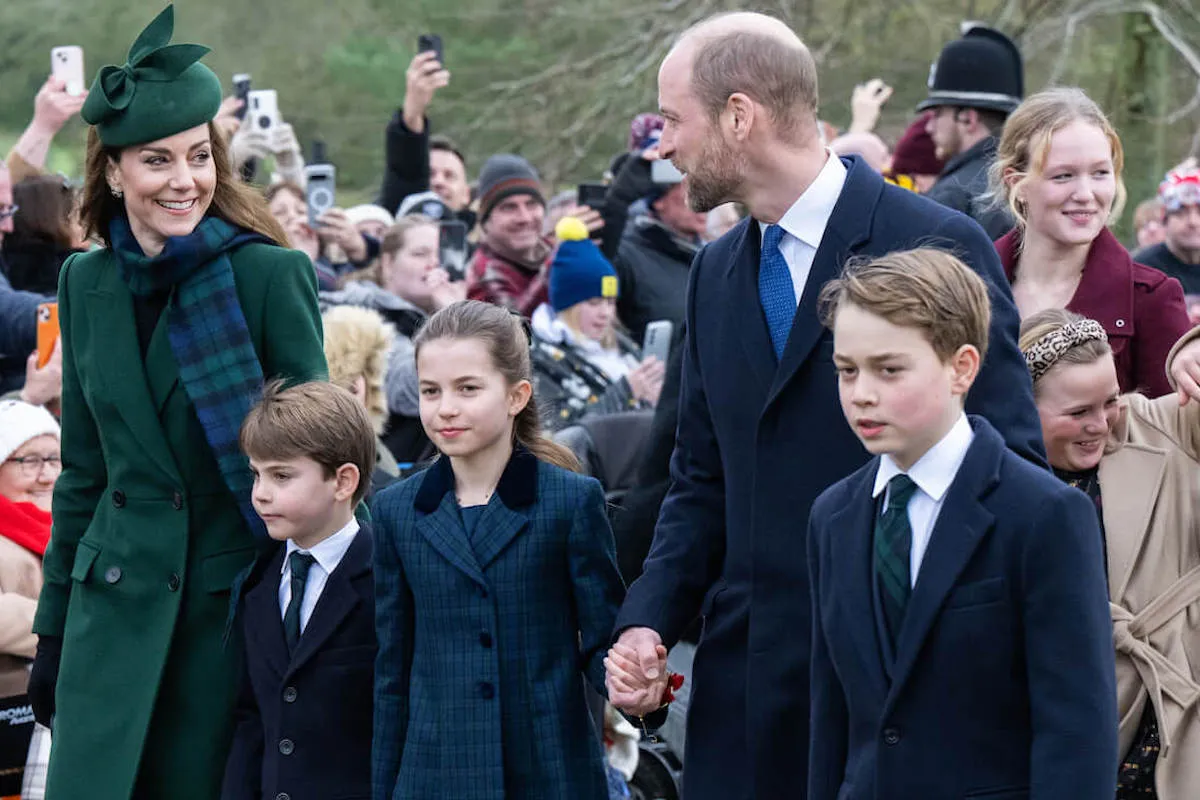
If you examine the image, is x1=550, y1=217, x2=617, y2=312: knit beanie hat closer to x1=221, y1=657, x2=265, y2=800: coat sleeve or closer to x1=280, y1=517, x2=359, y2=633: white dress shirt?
x1=280, y1=517, x2=359, y2=633: white dress shirt

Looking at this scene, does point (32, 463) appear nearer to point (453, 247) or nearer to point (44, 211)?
point (44, 211)

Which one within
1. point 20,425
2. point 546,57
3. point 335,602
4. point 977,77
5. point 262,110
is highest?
point 546,57

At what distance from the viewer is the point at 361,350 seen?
21.7ft

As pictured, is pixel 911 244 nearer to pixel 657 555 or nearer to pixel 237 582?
pixel 657 555

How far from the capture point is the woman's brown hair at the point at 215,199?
176 inches

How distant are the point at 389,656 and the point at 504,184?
17.9 feet

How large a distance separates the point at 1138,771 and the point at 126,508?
246 cm

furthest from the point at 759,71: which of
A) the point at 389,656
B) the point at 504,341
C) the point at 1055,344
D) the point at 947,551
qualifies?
the point at 389,656

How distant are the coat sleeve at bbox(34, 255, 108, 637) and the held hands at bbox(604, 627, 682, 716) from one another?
144 cm

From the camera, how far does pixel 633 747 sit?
638cm

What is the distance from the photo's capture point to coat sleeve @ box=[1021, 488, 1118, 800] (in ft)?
10.1

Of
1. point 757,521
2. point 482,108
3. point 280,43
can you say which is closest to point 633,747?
point 757,521

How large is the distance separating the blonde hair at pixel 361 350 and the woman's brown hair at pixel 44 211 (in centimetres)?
176

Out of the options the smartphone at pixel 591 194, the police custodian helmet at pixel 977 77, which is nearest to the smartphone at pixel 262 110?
the smartphone at pixel 591 194
